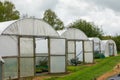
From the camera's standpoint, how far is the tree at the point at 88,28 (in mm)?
54253

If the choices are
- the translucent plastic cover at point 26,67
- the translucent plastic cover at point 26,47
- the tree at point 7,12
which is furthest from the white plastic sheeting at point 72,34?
the tree at point 7,12

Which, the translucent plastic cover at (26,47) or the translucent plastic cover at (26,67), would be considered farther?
the translucent plastic cover at (26,47)

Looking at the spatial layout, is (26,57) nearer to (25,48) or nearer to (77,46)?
(25,48)

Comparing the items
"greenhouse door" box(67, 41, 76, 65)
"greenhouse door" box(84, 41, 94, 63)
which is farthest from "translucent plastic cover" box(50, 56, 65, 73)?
"greenhouse door" box(84, 41, 94, 63)

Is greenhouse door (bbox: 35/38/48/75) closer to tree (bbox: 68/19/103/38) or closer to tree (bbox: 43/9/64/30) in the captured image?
tree (bbox: 43/9/64/30)

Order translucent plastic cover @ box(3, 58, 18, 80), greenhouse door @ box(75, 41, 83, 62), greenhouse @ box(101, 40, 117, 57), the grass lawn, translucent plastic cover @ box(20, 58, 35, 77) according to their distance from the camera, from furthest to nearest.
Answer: greenhouse @ box(101, 40, 117, 57), greenhouse door @ box(75, 41, 83, 62), translucent plastic cover @ box(20, 58, 35, 77), translucent plastic cover @ box(3, 58, 18, 80), the grass lawn

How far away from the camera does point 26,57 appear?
18406mm

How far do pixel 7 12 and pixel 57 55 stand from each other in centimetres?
2363

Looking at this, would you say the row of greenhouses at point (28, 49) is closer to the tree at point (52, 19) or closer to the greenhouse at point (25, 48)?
the greenhouse at point (25, 48)

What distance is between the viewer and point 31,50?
62.3 ft

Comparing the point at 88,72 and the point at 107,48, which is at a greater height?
the point at 107,48

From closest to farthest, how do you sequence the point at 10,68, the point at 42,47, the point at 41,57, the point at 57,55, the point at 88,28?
the point at 10,68 < the point at 57,55 < the point at 41,57 < the point at 42,47 < the point at 88,28

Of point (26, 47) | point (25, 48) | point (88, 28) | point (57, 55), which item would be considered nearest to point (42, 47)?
point (57, 55)

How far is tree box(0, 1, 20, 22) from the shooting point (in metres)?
41.9
